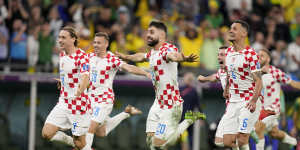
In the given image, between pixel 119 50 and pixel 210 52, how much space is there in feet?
8.84

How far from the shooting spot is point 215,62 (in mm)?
18531

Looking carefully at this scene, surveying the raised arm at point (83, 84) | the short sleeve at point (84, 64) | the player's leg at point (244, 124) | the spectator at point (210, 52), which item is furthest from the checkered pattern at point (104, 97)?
the spectator at point (210, 52)

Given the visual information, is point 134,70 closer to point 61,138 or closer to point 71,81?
point 71,81

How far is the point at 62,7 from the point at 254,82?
8045mm

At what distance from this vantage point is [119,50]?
17422 mm

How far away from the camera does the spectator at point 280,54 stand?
19359 mm

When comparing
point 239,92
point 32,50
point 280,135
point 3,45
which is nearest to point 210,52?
point 280,135

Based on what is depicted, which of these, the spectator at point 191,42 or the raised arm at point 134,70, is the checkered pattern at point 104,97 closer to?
the raised arm at point 134,70

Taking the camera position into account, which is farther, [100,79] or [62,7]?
[62,7]

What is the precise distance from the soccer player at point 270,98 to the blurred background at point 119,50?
1948 mm

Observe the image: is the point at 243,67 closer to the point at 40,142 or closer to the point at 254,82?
the point at 254,82

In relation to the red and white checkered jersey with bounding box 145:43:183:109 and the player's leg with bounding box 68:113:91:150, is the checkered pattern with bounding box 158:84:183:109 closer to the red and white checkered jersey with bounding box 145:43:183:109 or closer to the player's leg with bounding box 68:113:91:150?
the red and white checkered jersey with bounding box 145:43:183:109

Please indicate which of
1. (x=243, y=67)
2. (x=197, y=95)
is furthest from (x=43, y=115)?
(x=243, y=67)

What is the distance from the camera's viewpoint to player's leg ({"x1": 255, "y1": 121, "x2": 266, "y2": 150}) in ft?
46.7
